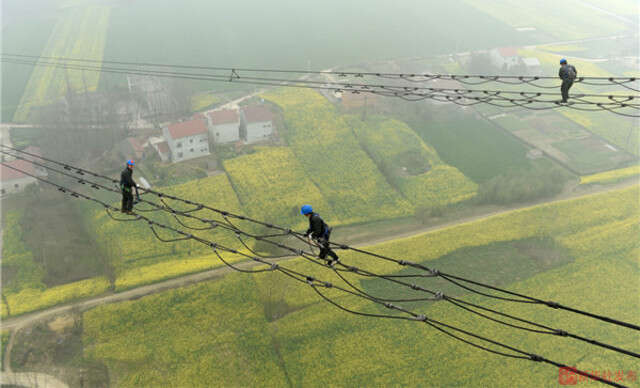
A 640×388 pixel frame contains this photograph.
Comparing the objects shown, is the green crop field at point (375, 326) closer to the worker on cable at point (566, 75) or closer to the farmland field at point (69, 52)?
the worker on cable at point (566, 75)

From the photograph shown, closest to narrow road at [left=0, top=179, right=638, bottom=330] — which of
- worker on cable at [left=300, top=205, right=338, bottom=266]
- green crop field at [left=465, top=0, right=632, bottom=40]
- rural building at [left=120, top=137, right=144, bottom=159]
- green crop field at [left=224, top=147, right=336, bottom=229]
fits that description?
green crop field at [left=224, top=147, right=336, bottom=229]

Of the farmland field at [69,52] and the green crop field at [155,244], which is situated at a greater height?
the farmland field at [69,52]

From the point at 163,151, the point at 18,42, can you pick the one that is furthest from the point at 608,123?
the point at 18,42

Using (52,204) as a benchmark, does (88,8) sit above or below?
above

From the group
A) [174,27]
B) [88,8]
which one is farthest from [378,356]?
[88,8]

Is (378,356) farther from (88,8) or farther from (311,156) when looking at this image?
(88,8)

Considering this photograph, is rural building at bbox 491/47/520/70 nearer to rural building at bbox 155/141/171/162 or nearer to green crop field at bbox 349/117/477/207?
green crop field at bbox 349/117/477/207

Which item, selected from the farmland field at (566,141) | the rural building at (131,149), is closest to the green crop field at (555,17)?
the farmland field at (566,141)
